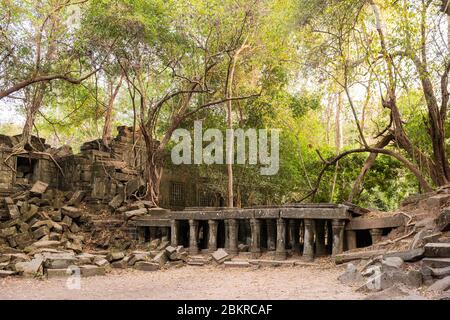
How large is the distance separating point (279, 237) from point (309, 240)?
70 centimetres

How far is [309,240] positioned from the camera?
9.58 meters

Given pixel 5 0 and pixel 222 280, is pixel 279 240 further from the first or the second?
pixel 5 0

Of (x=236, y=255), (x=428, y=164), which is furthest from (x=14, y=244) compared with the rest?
(x=428, y=164)

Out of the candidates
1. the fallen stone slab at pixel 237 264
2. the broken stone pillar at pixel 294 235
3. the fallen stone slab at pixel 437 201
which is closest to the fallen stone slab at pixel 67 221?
the fallen stone slab at pixel 237 264

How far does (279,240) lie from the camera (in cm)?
989

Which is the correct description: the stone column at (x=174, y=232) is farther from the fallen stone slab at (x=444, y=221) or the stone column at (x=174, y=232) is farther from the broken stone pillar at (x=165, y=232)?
the fallen stone slab at (x=444, y=221)

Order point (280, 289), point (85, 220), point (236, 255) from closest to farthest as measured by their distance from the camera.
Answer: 1. point (280, 289)
2. point (236, 255)
3. point (85, 220)

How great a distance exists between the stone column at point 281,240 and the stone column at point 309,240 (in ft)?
1.60

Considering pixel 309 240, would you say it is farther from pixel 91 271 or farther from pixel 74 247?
pixel 74 247

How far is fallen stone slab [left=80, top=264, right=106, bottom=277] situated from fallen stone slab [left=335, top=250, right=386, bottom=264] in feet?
15.5

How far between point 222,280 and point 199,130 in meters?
11.6

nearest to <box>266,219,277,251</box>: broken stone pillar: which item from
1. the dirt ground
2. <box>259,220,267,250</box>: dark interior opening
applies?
<box>259,220,267,250</box>: dark interior opening

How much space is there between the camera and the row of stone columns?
939 cm

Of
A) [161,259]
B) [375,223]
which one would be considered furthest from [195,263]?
[375,223]
